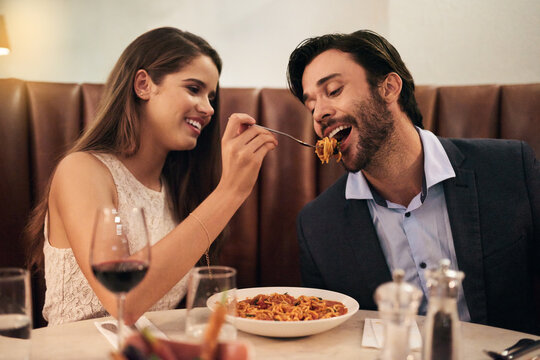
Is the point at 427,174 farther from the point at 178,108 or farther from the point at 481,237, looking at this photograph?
the point at 178,108

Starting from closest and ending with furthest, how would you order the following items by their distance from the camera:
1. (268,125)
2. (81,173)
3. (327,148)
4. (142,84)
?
(81,173)
(327,148)
(142,84)
(268,125)

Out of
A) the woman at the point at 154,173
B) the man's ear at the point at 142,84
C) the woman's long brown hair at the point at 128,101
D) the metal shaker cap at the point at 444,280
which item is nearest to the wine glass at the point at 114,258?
the woman at the point at 154,173

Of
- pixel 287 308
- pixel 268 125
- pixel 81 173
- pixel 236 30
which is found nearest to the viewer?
pixel 287 308

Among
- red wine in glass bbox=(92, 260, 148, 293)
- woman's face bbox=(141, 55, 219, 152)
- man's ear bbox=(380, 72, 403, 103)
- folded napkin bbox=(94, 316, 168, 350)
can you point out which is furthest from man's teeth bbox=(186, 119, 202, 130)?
red wine in glass bbox=(92, 260, 148, 293)

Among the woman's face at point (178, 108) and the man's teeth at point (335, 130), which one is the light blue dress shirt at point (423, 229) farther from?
the woman's face at point (178, 108)

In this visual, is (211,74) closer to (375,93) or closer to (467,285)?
(375,93)

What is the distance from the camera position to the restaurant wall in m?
2.79

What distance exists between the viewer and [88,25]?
117 inches

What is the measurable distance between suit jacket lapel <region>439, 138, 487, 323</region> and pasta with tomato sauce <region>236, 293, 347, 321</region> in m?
0.64

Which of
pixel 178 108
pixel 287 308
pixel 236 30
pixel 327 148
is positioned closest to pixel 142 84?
pixel 178 108

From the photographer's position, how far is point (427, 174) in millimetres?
1924

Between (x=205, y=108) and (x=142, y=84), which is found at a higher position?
(x=142, y=84)

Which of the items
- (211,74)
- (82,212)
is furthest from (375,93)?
(82,212)

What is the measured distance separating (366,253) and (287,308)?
25.8 inches
